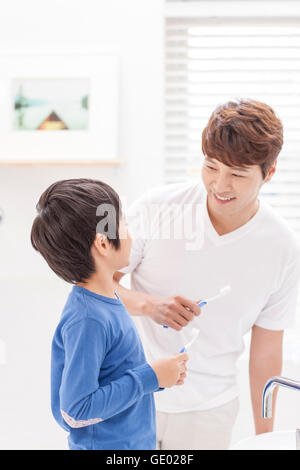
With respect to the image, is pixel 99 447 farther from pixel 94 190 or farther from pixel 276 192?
pixel 276 192

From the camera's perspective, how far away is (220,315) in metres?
0.82

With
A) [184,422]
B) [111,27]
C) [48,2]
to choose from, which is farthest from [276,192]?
[48,2]

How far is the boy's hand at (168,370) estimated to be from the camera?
597 mm

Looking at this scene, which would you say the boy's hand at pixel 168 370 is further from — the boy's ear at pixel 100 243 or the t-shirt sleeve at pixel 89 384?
the boy's ear at pixel 100 243

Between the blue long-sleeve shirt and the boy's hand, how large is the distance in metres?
Result: 0.01

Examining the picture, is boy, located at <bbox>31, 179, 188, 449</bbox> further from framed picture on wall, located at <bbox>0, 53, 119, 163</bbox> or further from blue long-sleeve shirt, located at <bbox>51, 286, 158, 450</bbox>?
framed picture on wall, located at <bbox>0, 53, 119, 163</bbox>

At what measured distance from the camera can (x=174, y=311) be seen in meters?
0.74

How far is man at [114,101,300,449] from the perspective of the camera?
0.78 metres

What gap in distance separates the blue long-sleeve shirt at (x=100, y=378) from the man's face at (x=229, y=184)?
0.74 ft

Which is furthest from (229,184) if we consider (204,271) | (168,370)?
(168,370)

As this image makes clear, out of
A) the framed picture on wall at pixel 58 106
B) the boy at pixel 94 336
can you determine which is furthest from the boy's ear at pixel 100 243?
the framed picture on wall at pixel 58 106

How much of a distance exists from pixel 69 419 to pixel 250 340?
40cm

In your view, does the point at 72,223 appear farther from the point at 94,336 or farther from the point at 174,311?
the point at 174,311

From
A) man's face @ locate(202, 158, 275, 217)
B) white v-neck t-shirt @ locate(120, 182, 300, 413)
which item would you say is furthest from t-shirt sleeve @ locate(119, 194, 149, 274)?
man's face @ locate(202, 158, 275, 217)
